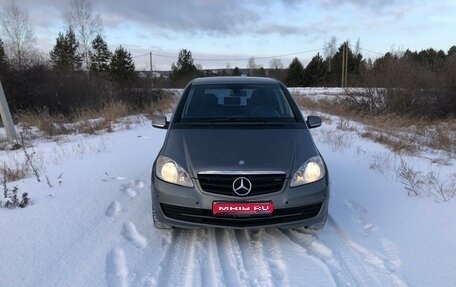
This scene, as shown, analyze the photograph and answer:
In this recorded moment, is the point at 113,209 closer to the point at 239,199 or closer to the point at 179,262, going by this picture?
the point at 179,262

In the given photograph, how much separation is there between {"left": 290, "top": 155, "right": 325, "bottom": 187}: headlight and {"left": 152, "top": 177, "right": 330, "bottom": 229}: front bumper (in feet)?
0.18

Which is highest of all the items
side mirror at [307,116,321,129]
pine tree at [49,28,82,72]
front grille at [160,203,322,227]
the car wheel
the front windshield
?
pine tree at [49,28,82,72]

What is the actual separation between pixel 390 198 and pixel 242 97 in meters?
2.40

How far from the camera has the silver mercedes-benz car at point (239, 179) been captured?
3.82m

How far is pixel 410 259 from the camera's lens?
3.75 meters

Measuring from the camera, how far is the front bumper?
151 inches

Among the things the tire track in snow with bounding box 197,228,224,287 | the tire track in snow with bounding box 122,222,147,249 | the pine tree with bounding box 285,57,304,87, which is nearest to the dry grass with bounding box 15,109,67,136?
the tire track in snow with bounding box 122,222,147,249

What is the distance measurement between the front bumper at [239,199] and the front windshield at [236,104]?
1363 millimetres

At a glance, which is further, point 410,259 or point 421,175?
point 421,175

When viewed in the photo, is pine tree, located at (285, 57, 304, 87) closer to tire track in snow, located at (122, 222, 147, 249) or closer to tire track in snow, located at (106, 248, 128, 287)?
tire track in snow, located at (122, 222, 147, 249)

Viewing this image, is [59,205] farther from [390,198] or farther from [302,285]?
[390,198]

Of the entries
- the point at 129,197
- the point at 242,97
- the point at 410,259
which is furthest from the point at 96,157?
the point at 410,259

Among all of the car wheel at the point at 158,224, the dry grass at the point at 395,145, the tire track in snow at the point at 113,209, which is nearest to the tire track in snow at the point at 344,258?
the car wheel at the point at 158,224

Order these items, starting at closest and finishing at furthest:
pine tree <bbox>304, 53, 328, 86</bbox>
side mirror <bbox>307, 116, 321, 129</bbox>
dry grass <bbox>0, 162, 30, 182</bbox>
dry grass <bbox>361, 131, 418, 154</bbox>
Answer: side mirror <bbox>307, 116, 321, 129</bbox> < dry grass <bbox>0, 162, 30, 182</bbox> < dry grass <bbox>361, 131, 418, 154</bbox> < pine tree <bbox>304, 53, 328, 86</bbox>
